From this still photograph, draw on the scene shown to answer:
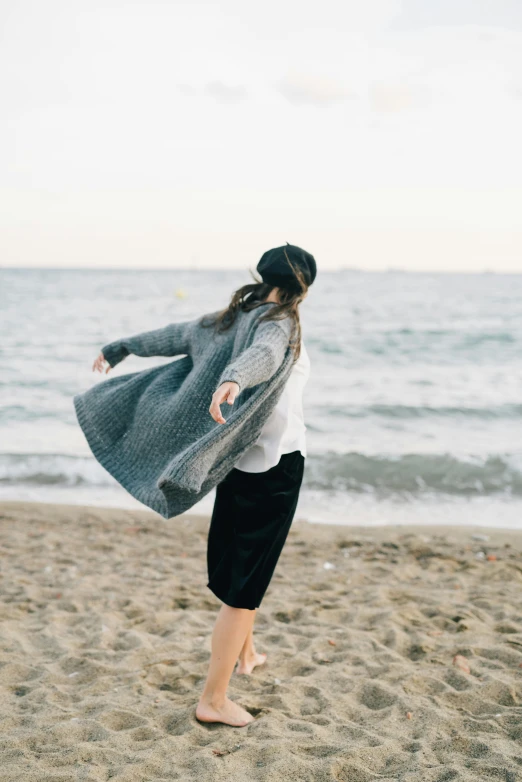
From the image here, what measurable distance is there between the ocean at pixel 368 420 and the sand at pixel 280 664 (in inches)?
62.7

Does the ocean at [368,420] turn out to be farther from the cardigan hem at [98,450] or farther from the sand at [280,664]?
the cardigan hem at [98,450]

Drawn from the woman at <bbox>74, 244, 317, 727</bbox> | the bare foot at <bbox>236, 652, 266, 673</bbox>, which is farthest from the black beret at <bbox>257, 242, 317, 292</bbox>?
the bare foot at <bbox>236, 652, 266, 673</bbox>

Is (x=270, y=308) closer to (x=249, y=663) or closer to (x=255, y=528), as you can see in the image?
(x=255, y=528)

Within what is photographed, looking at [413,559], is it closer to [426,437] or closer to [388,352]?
[426,437]

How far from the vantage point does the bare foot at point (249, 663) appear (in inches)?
137

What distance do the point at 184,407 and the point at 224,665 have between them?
1.06m

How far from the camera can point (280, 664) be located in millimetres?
3576

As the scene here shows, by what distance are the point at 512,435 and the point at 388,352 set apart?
827 cm

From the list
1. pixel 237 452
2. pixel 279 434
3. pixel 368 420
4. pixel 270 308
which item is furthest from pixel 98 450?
pixel 368 420

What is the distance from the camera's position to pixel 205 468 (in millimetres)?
2654

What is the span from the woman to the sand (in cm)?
35

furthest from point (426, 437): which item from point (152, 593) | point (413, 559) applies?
point (152, 593)

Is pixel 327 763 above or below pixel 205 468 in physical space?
below

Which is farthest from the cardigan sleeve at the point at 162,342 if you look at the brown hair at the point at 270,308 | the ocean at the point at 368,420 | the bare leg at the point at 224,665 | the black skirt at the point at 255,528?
the ocean at the point at 368,420
